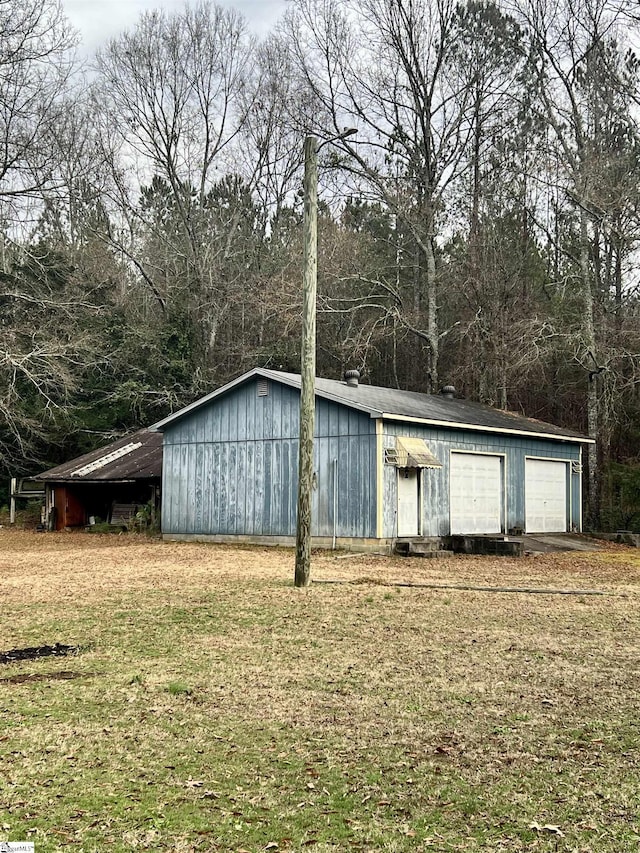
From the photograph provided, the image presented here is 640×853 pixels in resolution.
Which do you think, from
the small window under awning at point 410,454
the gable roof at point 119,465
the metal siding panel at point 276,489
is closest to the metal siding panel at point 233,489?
the metal siding panel at point 276,489

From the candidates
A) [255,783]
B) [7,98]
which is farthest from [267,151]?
[255,783]

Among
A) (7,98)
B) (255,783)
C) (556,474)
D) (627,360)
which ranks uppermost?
(7,98)

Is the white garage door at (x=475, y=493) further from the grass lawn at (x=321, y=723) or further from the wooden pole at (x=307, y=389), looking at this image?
the grass lawn at (x=321, y=723)

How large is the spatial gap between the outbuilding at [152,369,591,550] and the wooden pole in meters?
5.86

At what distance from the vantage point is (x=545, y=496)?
82.0ft

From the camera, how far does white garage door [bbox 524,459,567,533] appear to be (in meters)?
24.3

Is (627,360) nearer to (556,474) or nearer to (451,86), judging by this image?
(556,474)

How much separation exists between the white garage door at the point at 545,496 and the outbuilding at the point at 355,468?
0.05m

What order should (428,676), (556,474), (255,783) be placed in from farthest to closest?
1. (556,474)
2. (428,676)
3. (255,783)

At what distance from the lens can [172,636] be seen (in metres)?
9.07

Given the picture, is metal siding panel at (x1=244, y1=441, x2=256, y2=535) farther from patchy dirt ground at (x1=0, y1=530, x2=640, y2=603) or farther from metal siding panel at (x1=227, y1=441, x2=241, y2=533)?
patchy dirt ground at (x1=0, y1=530, x2=640, y2=603)

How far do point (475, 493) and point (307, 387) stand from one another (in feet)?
34.1

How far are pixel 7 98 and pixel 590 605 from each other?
64.9 feet

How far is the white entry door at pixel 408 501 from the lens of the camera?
19.7 m
